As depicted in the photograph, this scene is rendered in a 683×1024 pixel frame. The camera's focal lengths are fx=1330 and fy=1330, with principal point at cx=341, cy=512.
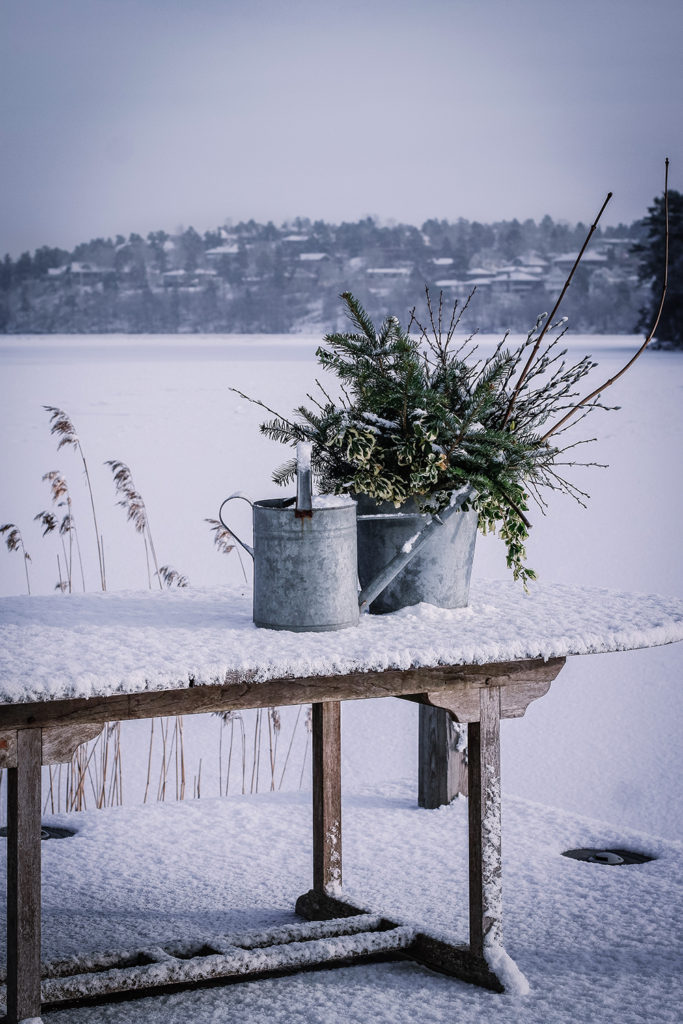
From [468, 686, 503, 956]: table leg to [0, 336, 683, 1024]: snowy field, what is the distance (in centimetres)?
20

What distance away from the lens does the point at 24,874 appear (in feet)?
7.24

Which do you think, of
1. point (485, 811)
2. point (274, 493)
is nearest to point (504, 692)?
point (485, 811)

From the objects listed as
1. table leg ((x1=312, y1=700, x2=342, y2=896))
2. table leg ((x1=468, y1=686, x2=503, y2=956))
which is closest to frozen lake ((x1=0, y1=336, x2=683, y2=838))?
table leg ((x1=312, y1=700, x2=342, y2=896))

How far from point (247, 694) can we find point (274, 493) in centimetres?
843

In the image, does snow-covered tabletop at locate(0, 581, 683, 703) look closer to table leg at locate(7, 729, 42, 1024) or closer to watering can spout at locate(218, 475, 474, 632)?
watering can spout at locate(218, 475, 474, 632)

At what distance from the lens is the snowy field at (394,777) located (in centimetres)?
279

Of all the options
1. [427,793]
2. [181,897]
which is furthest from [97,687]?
[427,793]

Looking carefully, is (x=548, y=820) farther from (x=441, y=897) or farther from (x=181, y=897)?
(x=181, y=897)

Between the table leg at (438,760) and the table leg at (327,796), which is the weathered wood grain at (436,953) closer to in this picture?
the table leg at (327,796)

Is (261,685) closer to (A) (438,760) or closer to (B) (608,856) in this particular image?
(B) (608,856)

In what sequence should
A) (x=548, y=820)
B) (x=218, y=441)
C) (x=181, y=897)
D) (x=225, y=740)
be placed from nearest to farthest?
1. (x=181, y=897)
2. (x=548, y=820)
3. (x=225, y=740)
4. (x=218, y=441)

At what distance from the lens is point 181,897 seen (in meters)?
3.41

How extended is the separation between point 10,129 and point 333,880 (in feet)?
29.0

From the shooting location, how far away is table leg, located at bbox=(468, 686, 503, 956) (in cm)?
257
